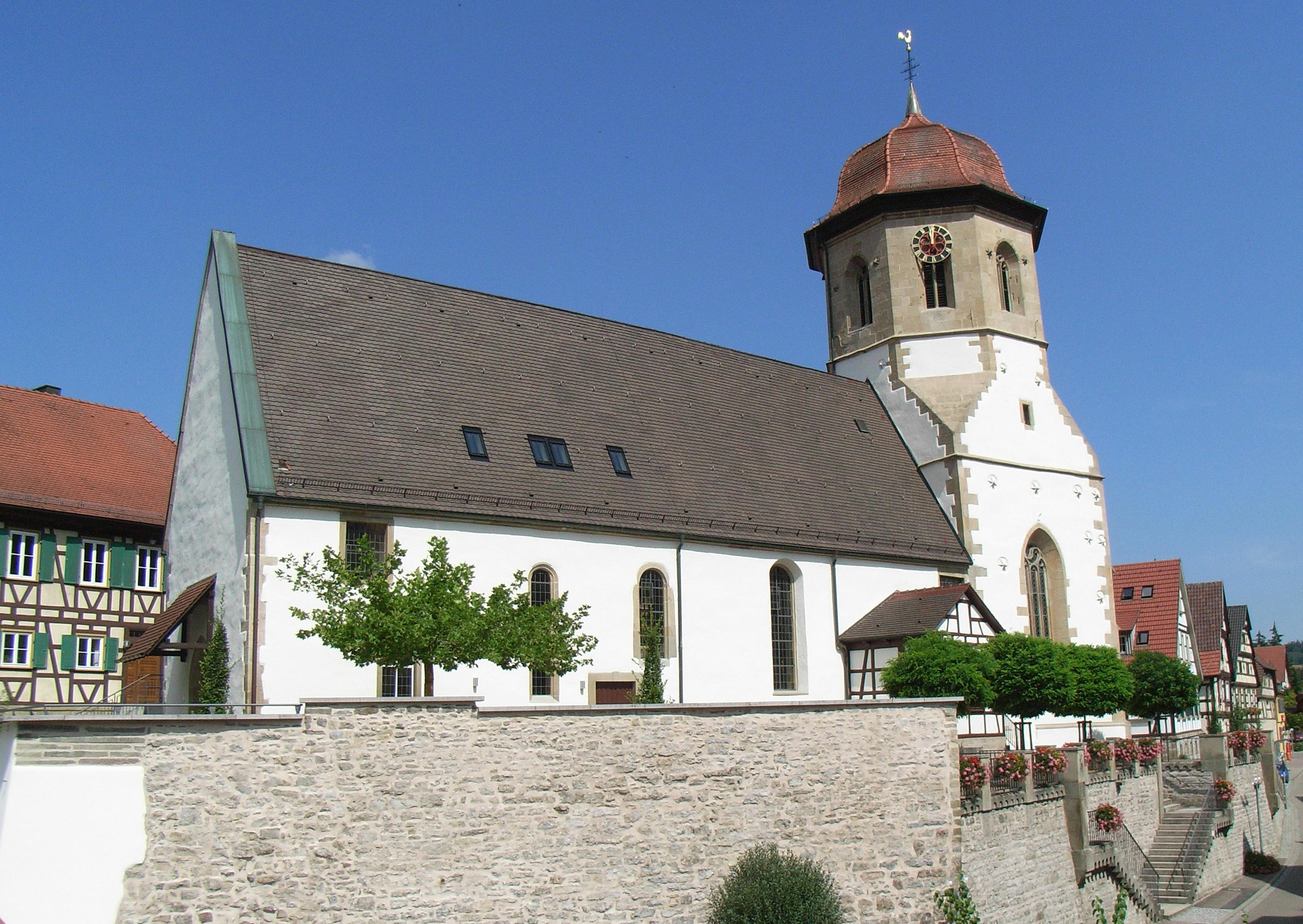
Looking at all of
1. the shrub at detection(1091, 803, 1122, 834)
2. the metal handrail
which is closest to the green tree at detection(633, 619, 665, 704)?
the shrub at detection(1091, 803, 1122, 834)

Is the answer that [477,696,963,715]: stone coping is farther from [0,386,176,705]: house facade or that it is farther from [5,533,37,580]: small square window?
[5,533,37,580]: small square window

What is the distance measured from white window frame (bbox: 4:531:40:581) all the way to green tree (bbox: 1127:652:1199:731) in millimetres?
24997

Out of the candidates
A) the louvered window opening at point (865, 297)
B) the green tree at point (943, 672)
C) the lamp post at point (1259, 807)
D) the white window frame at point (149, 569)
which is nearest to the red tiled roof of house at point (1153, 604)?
the lamp post at point (1259, 807)

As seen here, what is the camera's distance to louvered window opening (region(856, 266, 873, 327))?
29.9 metres

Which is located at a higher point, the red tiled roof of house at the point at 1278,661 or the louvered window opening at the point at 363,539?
the louvered window opening at the point at 363,539

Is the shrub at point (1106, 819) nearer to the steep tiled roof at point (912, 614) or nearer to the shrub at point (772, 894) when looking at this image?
the steep tiled roof at point (912, 614)

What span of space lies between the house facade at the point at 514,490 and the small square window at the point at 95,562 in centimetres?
539

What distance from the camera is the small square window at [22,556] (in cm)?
2341

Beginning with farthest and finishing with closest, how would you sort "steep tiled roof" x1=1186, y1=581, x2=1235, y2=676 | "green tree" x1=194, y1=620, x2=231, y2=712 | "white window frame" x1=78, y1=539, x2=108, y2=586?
"steep tiled roof" x1=1186, y1=581, x2=1235, y2=676 < "white window frame" x1=78, y1=539, x2=108, y2=586 < "green tree" x1=194, y1=620, x2=231, y2=712

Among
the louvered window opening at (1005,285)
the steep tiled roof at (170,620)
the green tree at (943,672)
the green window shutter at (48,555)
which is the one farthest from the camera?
the louvered window opening at (1005,285)

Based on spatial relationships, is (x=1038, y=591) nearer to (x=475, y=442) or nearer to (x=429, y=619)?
(x=475, y=442)

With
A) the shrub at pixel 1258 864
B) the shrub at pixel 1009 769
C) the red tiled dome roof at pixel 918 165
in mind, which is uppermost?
the red tiled dome roof at pixel 918 165

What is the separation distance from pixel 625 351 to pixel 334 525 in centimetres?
935

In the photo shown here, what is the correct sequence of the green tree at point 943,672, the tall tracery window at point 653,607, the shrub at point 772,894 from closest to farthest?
the shrub at point 772,894, the green tree at point 943,672, the tall tracery window at point 653,607
